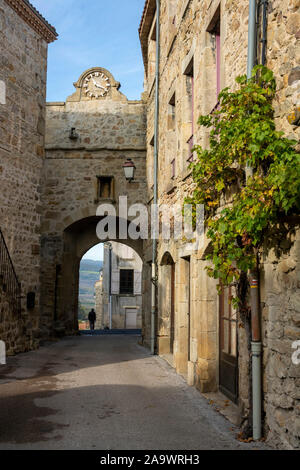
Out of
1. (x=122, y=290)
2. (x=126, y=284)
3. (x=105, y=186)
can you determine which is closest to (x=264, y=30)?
(x=105, y=186)

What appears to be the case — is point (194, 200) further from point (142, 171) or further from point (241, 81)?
point (142, 171)

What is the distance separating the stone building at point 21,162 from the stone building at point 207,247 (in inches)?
111

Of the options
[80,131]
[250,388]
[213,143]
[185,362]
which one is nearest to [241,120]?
[213,143]

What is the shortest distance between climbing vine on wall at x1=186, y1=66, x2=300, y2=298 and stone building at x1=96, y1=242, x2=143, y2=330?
23677mm

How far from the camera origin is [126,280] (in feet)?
93.8

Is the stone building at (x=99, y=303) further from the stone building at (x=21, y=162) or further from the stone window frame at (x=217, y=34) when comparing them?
the stone window frame at (x=217, y=34)

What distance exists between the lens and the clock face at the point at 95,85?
14625 millimetres

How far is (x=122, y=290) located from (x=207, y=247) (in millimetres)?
22498

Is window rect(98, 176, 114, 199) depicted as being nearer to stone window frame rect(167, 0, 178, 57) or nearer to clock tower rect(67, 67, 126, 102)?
clock tower rect(67, 67, 126, 102)

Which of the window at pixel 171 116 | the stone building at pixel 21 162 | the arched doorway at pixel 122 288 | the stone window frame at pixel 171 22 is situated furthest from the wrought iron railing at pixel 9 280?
the arched doorway at pixel 122 288

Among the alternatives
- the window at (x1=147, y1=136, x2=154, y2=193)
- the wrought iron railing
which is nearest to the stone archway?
the window at (x1=147, y1=136, x2=154, y2=193)

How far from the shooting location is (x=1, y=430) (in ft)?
14.7

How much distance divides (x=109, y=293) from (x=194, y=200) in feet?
75.7

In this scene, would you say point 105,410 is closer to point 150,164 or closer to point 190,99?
point 190,99
